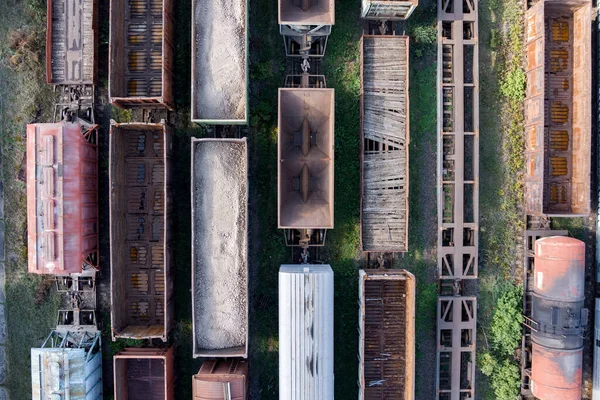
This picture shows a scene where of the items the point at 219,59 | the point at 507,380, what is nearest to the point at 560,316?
the point at 507,380

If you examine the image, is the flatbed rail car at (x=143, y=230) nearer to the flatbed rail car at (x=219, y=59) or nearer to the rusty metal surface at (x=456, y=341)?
the flatbed rail car at (x=219, y=59)

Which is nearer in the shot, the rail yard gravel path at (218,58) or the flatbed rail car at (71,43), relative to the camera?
the rail yard gravel path at (218,58)

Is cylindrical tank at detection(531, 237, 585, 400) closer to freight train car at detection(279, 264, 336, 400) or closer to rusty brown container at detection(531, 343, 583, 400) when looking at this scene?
rusty brown container at detection(531, 343, 583, 400)

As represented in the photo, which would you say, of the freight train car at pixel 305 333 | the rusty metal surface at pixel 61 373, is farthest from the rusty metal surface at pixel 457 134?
the rusty metal surface at pixel 61 373

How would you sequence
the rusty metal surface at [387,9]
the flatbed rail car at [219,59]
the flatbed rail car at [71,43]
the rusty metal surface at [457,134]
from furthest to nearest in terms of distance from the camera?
the rusty metal surface at [457,134]
the flatbed rail car at [71,43]
the rusty metal surface at [387,9]
the flatbed rail car at [219,59]

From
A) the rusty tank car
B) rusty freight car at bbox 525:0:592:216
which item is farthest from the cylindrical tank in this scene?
rusty freight car at bbox 525:0:592:216

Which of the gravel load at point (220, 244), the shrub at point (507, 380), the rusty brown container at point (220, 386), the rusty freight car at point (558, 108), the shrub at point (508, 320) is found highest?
the rusty freight car at point (558, 108)

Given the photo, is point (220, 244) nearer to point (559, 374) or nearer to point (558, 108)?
point (559, 374)

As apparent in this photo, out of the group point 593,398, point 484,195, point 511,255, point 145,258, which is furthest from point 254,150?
point 593,398
